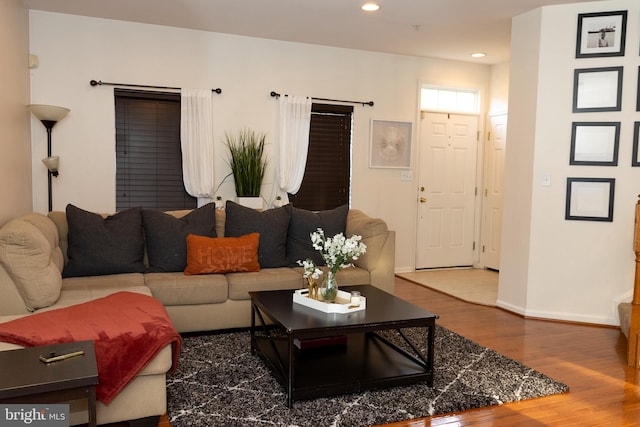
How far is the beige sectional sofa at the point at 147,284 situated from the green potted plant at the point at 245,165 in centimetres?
93

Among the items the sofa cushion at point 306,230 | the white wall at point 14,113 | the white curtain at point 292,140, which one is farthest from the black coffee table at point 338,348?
the white curtain at point 292,140

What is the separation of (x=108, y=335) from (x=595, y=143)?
154 inches

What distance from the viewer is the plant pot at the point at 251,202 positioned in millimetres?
5070

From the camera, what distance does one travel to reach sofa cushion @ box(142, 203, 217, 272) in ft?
12.6

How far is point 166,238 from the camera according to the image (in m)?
3.87

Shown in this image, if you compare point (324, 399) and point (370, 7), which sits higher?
point (370, 7)

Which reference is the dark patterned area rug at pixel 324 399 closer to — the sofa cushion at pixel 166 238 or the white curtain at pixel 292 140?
the sofa cushion at pixel 166 238

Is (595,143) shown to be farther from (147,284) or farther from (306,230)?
(147,284)

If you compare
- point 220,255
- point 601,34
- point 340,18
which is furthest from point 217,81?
point 601,34

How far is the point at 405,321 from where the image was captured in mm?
2682

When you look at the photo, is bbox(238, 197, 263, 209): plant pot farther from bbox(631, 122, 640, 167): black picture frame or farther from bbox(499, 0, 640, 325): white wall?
bbox(631, 122, 640, 167): black picture frame

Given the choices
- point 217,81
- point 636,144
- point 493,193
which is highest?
point 217,81

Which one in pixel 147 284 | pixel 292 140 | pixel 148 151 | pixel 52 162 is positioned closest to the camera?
pixel 147 284

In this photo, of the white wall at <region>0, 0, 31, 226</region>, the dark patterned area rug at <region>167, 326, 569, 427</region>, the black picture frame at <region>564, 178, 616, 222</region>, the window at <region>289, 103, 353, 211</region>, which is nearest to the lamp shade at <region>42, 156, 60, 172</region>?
the white wall at <region>0, 0, 31, 226</region>
